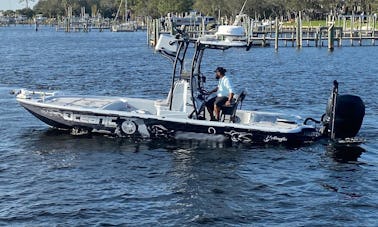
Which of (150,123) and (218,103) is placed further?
(150,123)

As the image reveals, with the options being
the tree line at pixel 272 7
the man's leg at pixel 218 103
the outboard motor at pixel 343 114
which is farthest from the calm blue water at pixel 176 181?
the tree line at pixel 272 7

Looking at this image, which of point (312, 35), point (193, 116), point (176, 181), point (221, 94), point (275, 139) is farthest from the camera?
point (312, 35)

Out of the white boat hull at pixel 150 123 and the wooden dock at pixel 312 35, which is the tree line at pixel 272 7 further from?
the white boat hull at pixel 150 123

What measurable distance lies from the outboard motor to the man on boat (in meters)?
2.93

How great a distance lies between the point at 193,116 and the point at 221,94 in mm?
1096

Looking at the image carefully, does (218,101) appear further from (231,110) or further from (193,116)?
(193,116)

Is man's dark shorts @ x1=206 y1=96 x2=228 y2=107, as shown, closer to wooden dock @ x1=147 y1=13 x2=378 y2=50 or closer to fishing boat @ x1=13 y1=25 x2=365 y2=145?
fishing boat @ x1=13 y1=25 x2=365 y2=145

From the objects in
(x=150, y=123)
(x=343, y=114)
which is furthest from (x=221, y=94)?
(x=343, y=114)

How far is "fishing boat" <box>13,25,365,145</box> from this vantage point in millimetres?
19125

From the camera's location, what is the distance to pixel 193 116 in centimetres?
1991

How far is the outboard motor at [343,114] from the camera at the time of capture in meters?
18.8

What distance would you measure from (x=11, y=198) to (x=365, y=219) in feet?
25.3

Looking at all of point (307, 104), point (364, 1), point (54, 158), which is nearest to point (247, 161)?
point (54, 158)

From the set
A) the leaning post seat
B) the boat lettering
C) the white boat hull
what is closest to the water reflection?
the white boat hull
